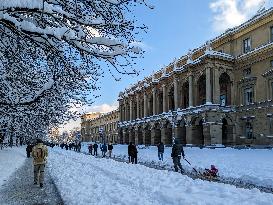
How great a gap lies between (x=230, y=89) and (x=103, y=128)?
83.3m

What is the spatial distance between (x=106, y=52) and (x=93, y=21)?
0.52m

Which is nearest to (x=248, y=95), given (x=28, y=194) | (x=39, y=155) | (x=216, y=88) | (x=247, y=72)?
(x=247, y=72)

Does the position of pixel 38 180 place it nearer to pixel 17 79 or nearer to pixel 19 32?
pixel 17 79

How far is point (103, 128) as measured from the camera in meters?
132

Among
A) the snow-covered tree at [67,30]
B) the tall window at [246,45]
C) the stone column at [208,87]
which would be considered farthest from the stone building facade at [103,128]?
the snow-covered tree at [67,30]

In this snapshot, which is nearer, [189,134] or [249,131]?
[249,131]

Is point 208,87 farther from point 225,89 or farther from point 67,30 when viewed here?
point 67,30

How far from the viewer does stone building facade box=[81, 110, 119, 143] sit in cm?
12044

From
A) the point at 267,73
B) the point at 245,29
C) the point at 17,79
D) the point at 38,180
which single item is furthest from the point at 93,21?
the point at 245,29

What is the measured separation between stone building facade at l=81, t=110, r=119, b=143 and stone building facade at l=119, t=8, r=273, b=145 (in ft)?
157

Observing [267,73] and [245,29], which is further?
[245,29]

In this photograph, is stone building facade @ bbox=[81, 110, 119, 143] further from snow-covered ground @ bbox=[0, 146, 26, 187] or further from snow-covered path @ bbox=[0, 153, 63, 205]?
snow-covered path @ bbox=[0, 153, 63, 205]

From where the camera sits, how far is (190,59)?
56.1 meters

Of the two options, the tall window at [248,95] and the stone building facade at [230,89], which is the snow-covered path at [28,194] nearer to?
the stone building facade at [230,89]
